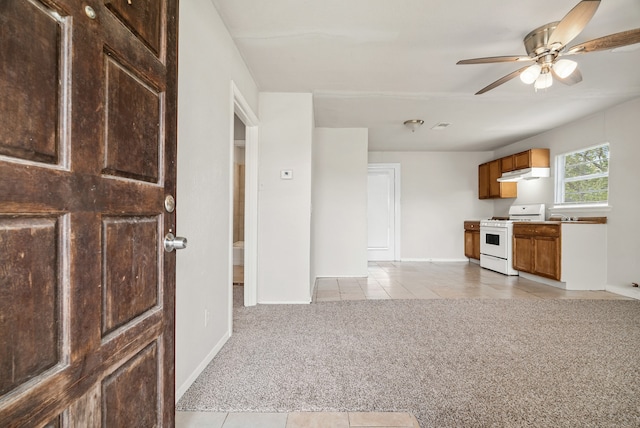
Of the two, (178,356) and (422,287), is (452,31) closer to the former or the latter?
(178,356)

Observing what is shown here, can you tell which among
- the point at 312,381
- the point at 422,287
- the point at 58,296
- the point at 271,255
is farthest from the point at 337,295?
the point at 58,296

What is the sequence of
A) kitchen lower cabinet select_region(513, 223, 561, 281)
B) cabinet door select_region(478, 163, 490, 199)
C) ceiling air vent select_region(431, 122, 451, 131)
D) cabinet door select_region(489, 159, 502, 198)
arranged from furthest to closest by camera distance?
cabinet door select_region(478, 163, 490, 199) → cabinet door select_region(489, 159, 502, 198) → ceiling air vent select_region(431, 122, 451, 131) → kitchen lower cabinet select_region(513, 223, 561, 281)

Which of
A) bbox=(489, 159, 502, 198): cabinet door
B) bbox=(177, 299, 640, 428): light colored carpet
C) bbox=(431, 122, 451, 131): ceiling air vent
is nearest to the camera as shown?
bbox=(177, 299, 640, 428): light colored carpet

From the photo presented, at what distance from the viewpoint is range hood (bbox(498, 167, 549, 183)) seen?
512 cm

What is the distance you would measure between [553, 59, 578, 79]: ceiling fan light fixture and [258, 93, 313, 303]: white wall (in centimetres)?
216

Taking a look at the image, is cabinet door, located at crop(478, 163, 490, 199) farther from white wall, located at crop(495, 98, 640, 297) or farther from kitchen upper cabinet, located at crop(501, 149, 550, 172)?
white wall, located at crop(495, 98, 640, 297)

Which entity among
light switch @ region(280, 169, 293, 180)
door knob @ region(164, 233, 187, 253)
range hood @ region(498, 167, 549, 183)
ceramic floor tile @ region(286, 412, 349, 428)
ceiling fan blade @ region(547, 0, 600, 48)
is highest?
ceiling fan blade @ region(547, 0, 600, 48)

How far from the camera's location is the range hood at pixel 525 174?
5117 millimetres

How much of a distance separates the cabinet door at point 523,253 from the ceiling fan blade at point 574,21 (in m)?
3.37

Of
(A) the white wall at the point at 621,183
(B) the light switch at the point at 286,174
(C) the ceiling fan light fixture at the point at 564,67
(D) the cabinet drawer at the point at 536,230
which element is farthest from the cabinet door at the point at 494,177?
(B) the light switch at the point at 286,174

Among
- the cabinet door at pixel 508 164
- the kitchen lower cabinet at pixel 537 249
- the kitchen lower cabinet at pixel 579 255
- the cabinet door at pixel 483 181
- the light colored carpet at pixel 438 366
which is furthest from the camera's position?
the cabinet door at pixel 483 181

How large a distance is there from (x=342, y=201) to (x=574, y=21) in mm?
3522

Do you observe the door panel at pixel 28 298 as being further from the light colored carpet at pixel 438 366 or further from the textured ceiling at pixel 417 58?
the textured ceiling at pixel 417 58

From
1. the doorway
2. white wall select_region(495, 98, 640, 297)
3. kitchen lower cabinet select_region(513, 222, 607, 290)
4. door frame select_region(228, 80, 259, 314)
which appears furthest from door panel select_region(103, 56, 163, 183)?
white wall select_region(495, 98, 640, 297)
